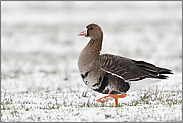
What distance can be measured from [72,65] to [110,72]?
8242mm

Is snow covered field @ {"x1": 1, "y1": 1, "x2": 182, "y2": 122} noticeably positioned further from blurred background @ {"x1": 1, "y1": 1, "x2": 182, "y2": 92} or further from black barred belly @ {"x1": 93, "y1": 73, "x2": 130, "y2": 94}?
black barred belly @ {"x1": 93, "y1": 73, "x2": 130, "y2": 94}

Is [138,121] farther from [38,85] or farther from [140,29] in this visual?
[140,29]

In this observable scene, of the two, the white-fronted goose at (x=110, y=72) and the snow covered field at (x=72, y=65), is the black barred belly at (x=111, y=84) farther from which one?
the snow covered field at (x=72, y=65)

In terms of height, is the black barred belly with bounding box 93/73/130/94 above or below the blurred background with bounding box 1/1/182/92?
below

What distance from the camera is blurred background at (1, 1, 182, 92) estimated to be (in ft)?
37.3

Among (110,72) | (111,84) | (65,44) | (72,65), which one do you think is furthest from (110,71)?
(65,44)

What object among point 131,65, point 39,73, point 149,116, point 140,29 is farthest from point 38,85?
point 140,29

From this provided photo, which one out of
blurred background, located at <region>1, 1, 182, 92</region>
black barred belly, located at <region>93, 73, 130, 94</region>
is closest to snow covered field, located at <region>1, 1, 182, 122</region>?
blurred background, located at <region>1, 1, 182, 92</region>

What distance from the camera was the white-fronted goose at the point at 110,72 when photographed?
623 cm

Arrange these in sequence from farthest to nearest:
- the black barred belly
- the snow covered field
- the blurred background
Result: the blurred background, the black barred belly, the snow covered field

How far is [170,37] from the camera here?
74.6ft

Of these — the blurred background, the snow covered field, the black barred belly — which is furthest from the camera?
the blurred background

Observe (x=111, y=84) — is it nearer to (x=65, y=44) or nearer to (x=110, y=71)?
(x=110, y=71)

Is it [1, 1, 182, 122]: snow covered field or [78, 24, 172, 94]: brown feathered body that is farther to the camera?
[78, 24, 172, 94]: brown feathered body
